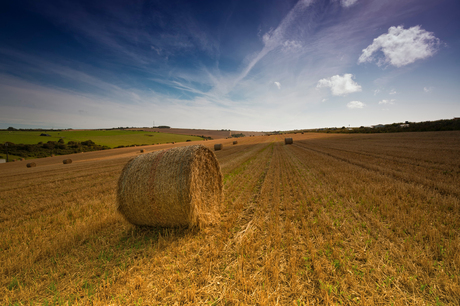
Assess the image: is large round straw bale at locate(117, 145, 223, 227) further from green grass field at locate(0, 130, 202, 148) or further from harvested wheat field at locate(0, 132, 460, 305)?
green grass field at locate(0, 130, 202, 148)

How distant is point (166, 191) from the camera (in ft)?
14.8

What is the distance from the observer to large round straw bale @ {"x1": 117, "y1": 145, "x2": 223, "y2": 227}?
448 cm

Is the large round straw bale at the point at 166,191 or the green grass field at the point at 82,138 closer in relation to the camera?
the large round straw bale at the point at 166,191

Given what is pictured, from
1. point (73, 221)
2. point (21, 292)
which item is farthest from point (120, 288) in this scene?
point (73, 221)

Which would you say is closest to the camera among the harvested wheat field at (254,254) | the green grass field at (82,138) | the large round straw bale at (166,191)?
the harvested wheat field at (254,254)

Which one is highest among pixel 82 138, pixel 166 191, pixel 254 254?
pixel 82 138

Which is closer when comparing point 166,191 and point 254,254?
point 254,254

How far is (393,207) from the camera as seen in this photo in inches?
202

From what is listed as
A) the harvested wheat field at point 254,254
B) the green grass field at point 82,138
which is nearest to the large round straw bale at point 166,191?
the harvested wheat field at point 254,254

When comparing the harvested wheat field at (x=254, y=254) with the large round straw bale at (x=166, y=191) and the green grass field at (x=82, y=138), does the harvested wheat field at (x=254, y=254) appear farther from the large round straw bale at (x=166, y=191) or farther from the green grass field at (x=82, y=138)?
Result: the green grass field at (x=82, y=138)

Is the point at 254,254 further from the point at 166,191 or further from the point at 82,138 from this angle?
the point at 82,138

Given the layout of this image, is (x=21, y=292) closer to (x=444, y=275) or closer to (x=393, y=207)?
(x=444, y=275)

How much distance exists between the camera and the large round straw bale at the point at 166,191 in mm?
4477

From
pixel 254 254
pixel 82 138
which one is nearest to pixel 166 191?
pixel 254 254
